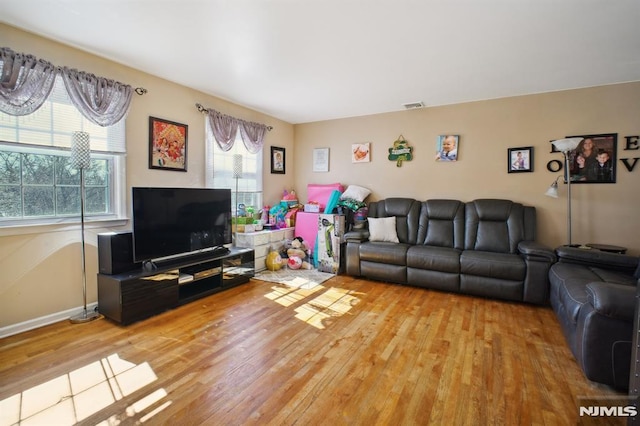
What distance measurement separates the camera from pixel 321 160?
17.9 feet

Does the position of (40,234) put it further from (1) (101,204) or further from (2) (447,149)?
(2) (447,149)

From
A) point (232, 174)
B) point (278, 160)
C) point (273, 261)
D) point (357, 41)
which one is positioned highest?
point (357, 41)

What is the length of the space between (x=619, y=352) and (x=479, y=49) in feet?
8.22

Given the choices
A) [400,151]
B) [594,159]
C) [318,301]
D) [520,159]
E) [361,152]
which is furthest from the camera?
[361,152]

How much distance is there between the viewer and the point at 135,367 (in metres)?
2.05

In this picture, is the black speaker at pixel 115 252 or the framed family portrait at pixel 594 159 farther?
the framed family portrait at pixel 594 159

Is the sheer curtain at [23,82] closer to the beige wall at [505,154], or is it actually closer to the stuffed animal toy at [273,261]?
the stuffed animal toy at [273,261]

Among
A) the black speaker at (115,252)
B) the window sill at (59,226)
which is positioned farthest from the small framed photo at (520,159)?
the window sill at (59,226)

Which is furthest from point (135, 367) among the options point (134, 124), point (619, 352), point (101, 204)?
point (619, 352)

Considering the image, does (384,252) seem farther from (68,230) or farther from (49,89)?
(49,89)

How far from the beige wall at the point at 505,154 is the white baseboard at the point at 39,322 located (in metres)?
3.87

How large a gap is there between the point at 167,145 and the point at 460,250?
149 inches


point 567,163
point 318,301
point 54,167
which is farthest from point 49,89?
point 567,163

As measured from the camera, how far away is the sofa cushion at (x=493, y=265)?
3281mm
